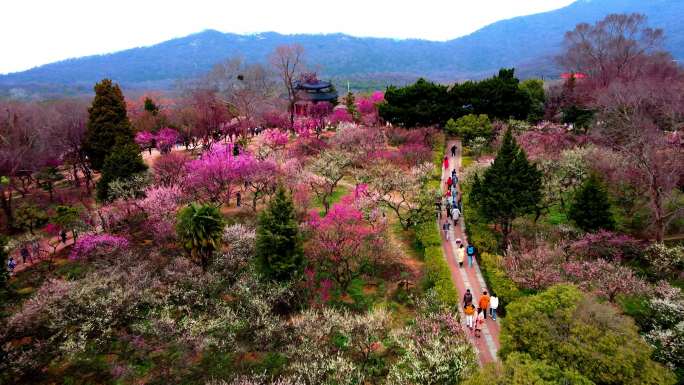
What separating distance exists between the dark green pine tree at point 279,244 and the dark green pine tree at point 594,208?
16.1 metres

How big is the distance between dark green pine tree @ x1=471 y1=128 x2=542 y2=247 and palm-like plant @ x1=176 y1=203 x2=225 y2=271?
15713 mm

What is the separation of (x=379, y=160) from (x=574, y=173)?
579 inches

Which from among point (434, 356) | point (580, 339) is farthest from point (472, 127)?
point (434, 356)

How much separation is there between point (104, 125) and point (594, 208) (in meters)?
40.3

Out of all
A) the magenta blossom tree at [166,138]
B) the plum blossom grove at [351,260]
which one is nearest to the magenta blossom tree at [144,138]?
the magenta blossom tree at [166,138]

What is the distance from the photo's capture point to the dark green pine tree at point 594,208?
2375cm

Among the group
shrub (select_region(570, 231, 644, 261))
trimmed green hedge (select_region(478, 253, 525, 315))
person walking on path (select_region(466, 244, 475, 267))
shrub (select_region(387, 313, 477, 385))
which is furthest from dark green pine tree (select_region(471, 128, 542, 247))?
shrub (select_region(387, 313, 477, 385))

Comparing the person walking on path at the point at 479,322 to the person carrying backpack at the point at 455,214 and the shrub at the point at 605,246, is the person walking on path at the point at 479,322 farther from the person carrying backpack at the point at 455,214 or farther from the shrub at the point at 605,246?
the person carrying backpack at the point at 455,214

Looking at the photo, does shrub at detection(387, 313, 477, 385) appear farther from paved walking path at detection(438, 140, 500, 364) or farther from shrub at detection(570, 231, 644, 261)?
shrub at detection(570, 231, 644, 261)

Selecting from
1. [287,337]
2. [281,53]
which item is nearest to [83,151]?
[281,53]

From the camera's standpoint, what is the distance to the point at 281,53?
54344 mm

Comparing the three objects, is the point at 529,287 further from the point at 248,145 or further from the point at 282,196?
the point at 248,145

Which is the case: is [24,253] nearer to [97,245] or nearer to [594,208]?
[97,245]

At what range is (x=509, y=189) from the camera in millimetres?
24328
